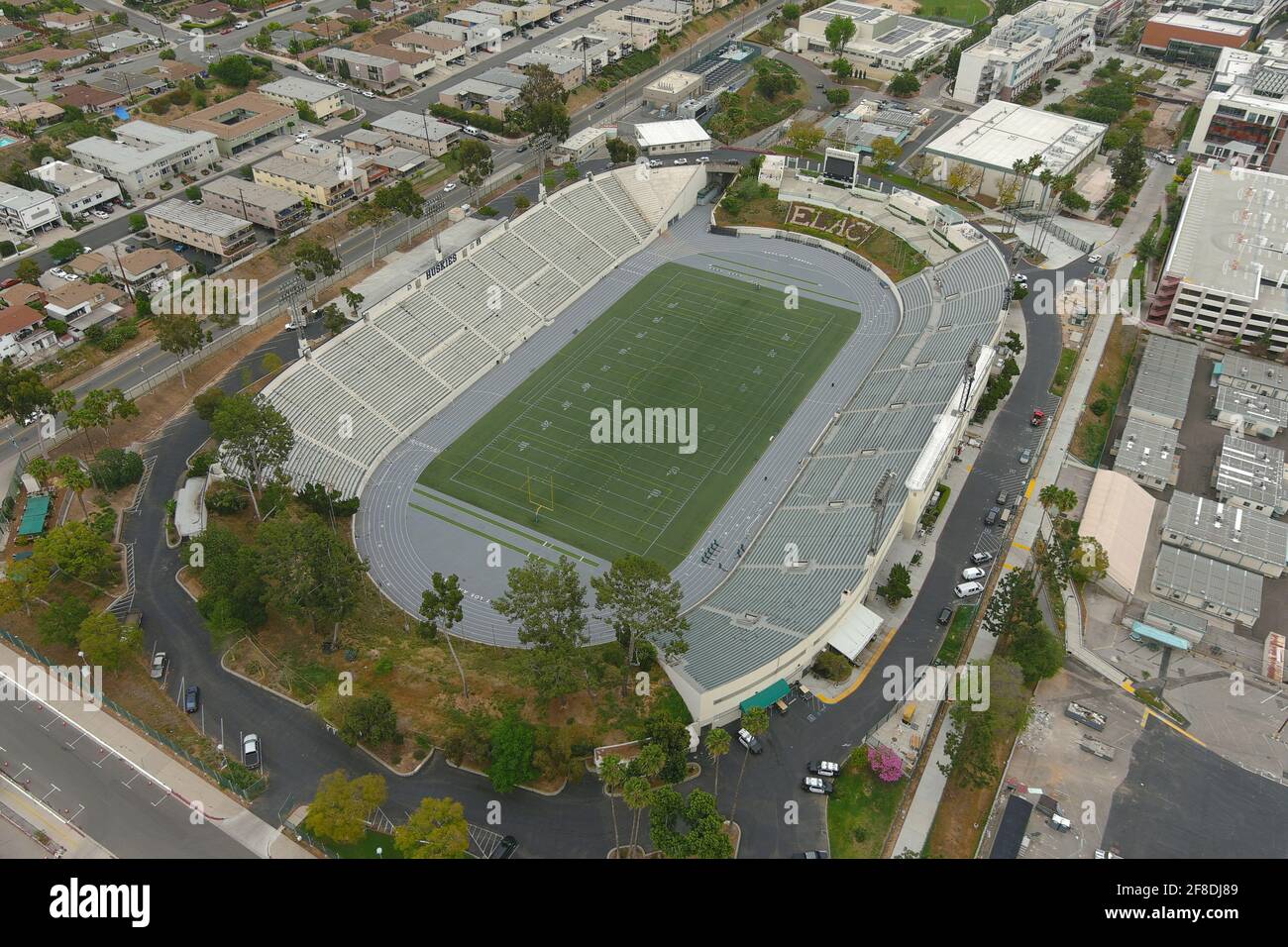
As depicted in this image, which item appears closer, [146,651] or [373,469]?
[146,651]

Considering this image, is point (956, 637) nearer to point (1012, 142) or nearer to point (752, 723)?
point (752, 723)

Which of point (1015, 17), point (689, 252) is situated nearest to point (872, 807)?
point (689, 252)

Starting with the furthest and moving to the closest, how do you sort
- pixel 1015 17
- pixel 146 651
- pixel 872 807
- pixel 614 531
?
pixel 1015 17 < pixel 614 531 < pixel 146 651 < pixel 872 807

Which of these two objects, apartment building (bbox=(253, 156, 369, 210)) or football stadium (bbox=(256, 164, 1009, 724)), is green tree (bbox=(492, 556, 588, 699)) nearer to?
football stadium (bbox=(256, 164, 1009, 724))

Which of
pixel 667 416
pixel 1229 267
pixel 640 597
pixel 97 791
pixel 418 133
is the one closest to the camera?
pixel 97 791

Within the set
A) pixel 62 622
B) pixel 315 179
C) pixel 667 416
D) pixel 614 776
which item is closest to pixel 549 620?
pixel 614 776

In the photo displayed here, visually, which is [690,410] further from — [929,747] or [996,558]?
[929,747]

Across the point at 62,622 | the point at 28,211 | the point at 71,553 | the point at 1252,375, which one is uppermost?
the point at 28,211
